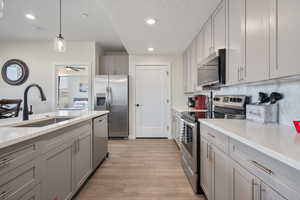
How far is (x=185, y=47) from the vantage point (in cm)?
401

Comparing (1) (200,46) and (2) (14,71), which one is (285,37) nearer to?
(1) (200,46)

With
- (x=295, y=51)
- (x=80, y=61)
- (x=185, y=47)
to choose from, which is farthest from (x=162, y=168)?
(x=80, y=61)

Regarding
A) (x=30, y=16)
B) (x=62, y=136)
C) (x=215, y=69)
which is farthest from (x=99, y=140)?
(x=30, y=16)

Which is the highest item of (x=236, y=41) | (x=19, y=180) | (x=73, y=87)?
(x=236, y=41)

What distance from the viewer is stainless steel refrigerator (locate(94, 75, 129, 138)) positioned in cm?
446

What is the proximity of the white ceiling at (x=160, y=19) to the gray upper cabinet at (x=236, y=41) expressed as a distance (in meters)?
0.42

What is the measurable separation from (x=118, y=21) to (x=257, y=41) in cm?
202

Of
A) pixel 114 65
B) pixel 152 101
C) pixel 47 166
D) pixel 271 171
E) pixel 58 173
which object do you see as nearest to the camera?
pixel 271 171

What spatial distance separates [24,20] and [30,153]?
11.7 ft

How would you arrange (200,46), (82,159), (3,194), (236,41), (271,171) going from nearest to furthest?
(271,171) < (3,194) < (236,41) < (82,159) < (200,46)

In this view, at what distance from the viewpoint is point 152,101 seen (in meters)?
4.72

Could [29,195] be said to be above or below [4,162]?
below

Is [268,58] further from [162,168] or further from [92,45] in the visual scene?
[92,45]

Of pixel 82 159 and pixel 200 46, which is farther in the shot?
pixel 200 46
